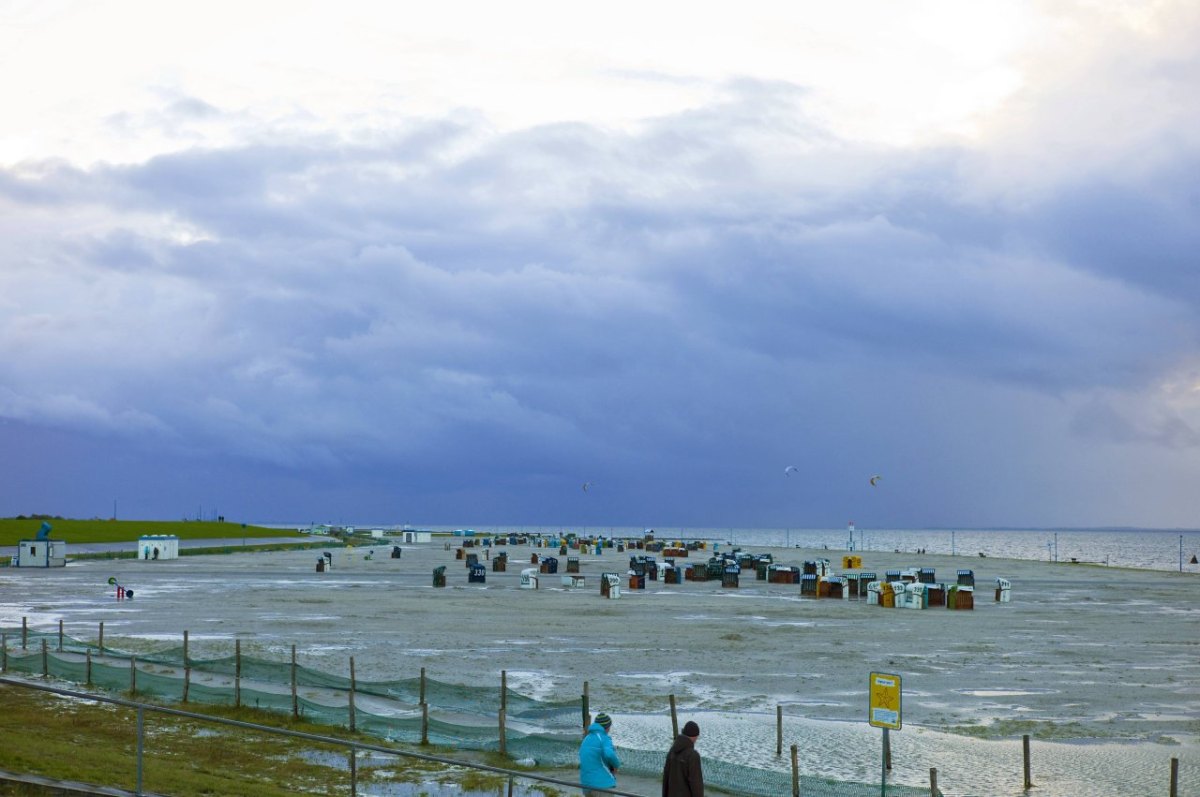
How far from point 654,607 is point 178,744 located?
149ft

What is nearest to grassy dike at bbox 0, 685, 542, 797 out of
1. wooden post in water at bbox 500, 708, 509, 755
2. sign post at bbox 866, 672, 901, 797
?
wooden post in water at bbox 500, 708, 509, 755

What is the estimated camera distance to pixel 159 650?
43844 millimetres

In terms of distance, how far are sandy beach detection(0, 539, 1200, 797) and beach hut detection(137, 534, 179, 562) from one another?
81.9 ft

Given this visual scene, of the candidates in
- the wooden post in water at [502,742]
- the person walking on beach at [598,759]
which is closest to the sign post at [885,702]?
the person walking on beach at [598,759]

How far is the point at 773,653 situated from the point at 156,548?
87752 millimetres

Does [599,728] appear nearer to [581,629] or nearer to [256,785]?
[256,785]

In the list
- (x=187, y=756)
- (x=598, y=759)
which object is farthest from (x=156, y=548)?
(x=598, y=759)

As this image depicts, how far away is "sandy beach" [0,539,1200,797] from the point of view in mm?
28609

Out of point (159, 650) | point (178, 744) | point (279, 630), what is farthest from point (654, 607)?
point (178, 744)

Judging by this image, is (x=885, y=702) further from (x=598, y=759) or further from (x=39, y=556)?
(x=39, y=556)

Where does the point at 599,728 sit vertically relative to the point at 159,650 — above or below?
above

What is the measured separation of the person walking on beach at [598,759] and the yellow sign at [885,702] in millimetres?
6519

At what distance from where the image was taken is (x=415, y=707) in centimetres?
3181

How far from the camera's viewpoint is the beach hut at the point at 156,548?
115m
